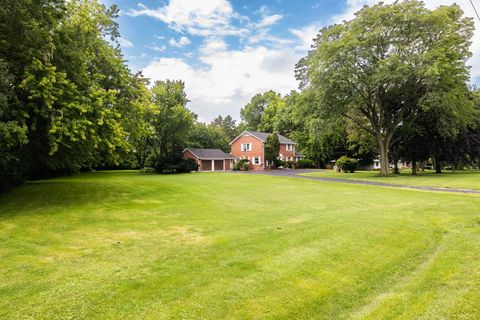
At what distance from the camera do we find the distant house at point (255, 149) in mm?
51906

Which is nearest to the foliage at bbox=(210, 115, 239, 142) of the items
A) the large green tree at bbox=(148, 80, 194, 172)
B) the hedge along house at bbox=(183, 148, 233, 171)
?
the hedge along house at bbox=(183, 148, 233, 171)

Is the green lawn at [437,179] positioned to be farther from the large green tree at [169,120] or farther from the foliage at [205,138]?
the foliage at [205,138]

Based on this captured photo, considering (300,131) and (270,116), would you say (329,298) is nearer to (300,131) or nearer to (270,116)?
(300,131)

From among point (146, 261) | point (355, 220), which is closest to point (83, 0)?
point (146, 261)

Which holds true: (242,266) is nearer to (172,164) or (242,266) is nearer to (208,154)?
(172,164)

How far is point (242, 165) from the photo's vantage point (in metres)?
51.7

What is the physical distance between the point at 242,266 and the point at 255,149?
47.4 m

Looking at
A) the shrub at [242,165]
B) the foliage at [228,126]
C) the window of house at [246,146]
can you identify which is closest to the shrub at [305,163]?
the window of house at [246,146]

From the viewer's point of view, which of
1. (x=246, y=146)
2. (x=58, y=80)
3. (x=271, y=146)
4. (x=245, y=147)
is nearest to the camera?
(x=58, y=80)

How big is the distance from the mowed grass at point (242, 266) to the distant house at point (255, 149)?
41.4 metres

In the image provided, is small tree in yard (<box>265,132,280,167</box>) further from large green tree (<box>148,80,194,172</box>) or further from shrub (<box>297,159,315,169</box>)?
large green tree (<box>148,80,194,172</box>)

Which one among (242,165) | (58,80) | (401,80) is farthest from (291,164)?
(58,80)

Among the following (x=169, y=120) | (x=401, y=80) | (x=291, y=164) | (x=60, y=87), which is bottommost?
(x=291, y=164)

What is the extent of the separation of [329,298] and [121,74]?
54.6ft
